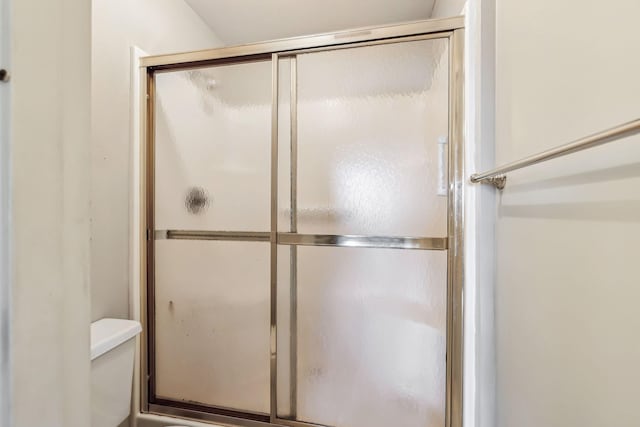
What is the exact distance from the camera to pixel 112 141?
144cm

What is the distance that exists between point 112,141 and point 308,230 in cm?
102

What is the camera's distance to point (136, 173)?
1.56 m

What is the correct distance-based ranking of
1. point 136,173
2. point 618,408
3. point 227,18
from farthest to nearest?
1. point 227,18
2. point 136,173
3. point 618,408

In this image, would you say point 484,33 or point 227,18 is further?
point 227,18

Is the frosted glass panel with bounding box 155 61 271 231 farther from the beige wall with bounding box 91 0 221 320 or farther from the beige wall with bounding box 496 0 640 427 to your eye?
the beige wall with bounding box 496 0 640 427

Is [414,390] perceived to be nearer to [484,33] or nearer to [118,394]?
[118,394]

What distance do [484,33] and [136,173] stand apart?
1.66 meters

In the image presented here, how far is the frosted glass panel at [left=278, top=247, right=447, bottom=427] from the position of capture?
1.32 m

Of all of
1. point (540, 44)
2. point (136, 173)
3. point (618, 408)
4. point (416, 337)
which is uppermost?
point (540, 44)

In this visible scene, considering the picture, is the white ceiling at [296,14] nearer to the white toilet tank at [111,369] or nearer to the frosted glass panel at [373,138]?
the frosted glass panel at [373,138]

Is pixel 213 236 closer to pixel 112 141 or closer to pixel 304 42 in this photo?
pixel 112 141

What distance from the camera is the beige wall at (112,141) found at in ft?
4.38

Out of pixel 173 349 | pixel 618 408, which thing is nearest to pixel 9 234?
pixel 618 408


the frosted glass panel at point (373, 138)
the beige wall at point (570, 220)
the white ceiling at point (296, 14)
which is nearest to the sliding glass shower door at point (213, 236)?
the frosted glass panel at point (373, 138)
